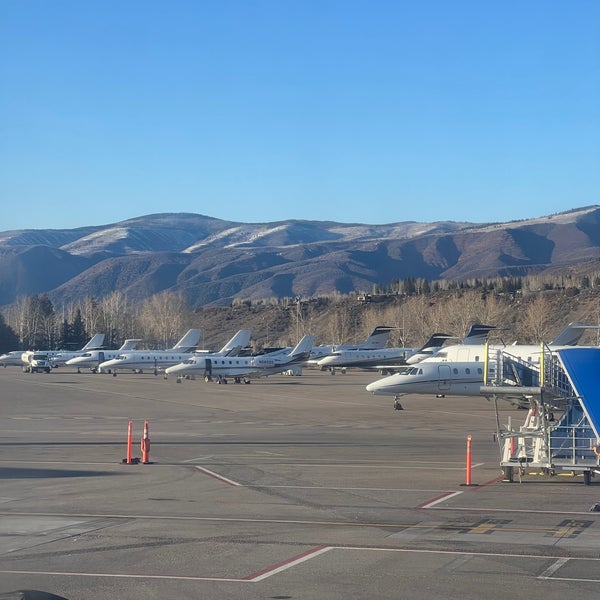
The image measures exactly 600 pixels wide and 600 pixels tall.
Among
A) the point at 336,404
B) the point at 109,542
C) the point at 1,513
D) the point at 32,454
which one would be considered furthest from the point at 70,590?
the point at 336,404

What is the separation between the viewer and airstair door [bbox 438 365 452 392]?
4572 cm

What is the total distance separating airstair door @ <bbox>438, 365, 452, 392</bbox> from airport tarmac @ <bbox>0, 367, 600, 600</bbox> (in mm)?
10247

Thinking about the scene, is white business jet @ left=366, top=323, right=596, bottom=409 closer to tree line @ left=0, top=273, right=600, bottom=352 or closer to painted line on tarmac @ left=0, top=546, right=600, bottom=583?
painted line on tarmac @ left=0, top=546, right=600, bottom=583

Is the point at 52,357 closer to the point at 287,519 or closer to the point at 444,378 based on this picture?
the point at 444,378

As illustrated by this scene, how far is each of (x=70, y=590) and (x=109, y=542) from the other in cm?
301

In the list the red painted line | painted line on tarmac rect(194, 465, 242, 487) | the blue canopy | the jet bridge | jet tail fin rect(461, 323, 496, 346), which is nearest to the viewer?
the red painted line

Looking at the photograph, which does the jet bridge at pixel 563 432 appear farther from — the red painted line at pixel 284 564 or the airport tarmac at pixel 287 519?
the red painted line at pixel 284 564

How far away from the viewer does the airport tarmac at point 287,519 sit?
40.8ft

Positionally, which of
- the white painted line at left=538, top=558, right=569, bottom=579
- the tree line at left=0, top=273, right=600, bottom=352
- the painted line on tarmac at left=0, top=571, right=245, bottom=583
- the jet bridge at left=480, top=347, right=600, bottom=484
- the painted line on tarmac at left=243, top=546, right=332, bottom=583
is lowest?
the white painted line at left=538, top=558, right=569, bottom=579

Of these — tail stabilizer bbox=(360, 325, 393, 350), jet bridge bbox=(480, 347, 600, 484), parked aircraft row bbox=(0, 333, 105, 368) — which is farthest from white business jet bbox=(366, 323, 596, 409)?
parked aircraft row bbox=(0, 333, 105, 368)

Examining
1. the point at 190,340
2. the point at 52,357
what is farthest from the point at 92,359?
the point at 190,340

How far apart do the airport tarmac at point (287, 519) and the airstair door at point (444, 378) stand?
10247 mm

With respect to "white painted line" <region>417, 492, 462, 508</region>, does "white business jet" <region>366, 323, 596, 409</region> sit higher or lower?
higher

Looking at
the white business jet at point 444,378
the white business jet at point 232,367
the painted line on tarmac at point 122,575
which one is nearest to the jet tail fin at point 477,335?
the white business jet at point 444,378
